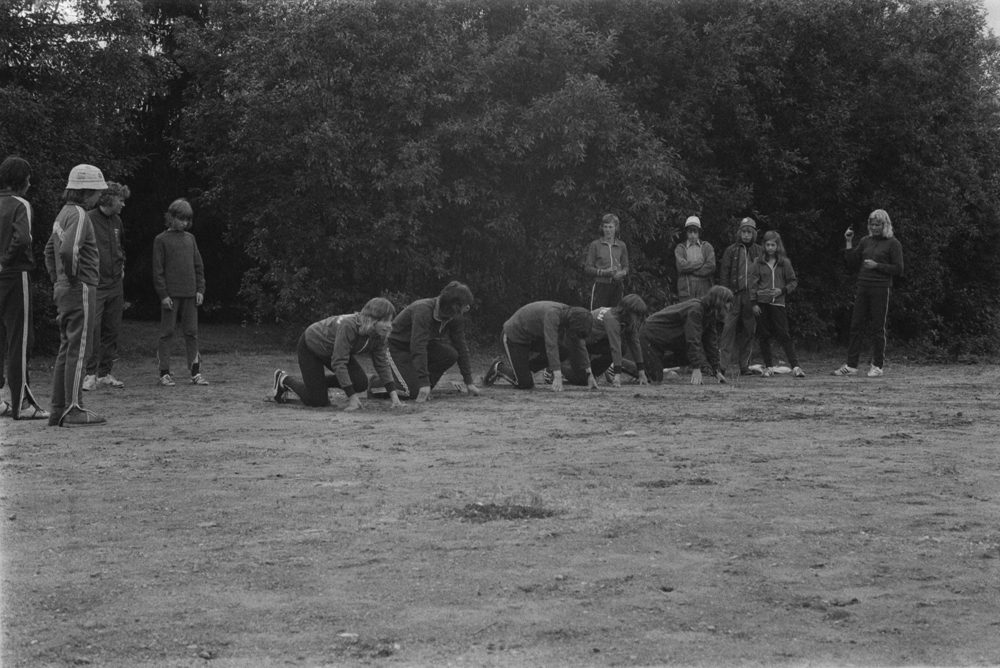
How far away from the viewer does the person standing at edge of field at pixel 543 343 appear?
1457cm

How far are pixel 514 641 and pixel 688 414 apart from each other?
25.3 feet

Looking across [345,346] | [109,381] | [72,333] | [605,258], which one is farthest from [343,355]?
[605,258]

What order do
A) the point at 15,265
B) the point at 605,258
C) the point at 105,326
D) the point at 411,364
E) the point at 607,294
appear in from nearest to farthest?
the point at 15,265
the point at 411,364
the point at 105,326
the point at 605,258
the point at 607,294

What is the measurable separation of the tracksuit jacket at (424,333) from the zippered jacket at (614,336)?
177cm

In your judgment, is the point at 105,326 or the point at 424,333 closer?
the point at 424,333

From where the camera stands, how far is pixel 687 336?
51.3 ft

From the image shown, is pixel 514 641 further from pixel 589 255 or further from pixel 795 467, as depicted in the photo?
pixel 589 255

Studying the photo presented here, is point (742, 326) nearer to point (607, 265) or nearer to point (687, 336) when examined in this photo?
point (607, 265)

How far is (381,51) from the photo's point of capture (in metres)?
19.8

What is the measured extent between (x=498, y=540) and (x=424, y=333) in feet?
22.0

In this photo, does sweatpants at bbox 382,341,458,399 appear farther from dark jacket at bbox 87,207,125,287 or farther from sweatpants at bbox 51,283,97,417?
sweatpants at bbox 51,283,97,417

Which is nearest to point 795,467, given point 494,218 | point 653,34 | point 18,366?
point 18,366

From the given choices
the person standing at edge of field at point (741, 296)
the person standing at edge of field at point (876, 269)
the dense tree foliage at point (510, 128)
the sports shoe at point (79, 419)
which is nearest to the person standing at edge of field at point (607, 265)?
the person standing at edge of field at point (741, 296)

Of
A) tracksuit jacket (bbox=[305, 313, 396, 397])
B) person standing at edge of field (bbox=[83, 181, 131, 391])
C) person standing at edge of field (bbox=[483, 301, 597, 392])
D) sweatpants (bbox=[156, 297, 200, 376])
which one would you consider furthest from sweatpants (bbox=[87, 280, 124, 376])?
person standing at edge of field (bbox=[483, 301, 597, 392])
